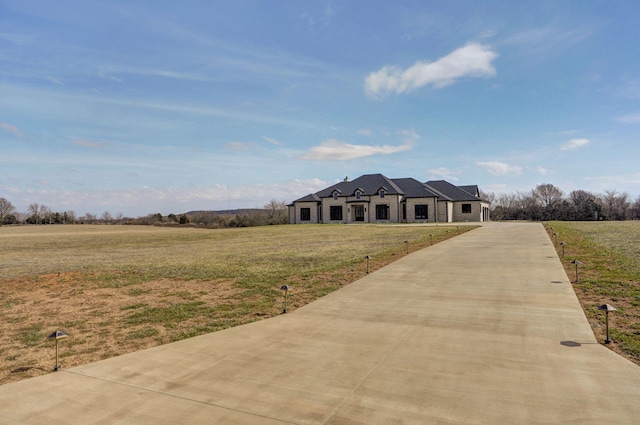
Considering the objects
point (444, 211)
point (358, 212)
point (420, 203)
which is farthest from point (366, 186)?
point (444, 211)

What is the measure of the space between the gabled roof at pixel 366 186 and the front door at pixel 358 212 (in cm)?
203

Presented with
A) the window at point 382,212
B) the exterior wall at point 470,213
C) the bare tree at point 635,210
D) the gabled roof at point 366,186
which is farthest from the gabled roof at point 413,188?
the bare tree at point 635,210

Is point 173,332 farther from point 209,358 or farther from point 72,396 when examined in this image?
point 72,396

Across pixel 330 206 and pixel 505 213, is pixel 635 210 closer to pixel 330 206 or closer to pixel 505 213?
pixel 505 213

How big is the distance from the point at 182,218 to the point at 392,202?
40.3 metres

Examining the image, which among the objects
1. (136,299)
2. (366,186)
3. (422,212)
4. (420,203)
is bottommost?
(136,299)

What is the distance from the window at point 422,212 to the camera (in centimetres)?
4862

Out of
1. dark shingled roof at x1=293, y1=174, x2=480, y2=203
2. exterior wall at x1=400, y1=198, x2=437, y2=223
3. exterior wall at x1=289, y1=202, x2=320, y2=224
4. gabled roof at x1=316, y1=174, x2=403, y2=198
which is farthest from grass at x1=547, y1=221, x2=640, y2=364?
exterior wall at x1=289, y1=202, x2=320, y2=224

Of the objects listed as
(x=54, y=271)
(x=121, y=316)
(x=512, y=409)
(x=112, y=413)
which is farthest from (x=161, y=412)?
(x=54, y=271)

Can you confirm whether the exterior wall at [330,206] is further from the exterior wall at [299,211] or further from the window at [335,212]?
the exterior wall at [299,211]

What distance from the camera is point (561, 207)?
63.7 meters

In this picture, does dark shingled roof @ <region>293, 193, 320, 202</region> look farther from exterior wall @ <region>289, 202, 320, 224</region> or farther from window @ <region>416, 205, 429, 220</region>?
window @ <region>416, 205, 429, 220</region>

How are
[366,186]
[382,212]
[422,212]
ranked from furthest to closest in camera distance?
[366,186], [382,212], [422,212]

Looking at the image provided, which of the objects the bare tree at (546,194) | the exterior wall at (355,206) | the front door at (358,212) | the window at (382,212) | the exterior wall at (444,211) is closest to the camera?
the exterior wall at (444,211)
